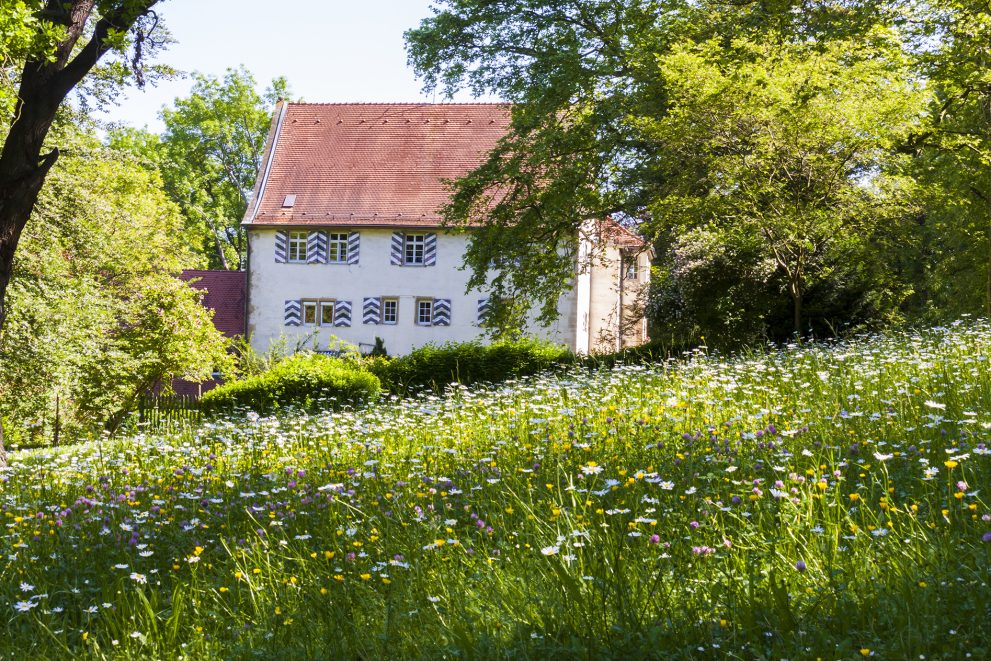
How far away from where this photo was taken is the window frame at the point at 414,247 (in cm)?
3925

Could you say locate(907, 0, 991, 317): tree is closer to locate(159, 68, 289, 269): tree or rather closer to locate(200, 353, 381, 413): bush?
locate(200, 353, 381, 413): bush

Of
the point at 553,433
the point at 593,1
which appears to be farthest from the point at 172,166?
the point at 553,433

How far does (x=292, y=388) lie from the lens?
18.8 meters

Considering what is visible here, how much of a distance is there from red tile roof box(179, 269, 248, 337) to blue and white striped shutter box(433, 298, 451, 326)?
8.22 meters

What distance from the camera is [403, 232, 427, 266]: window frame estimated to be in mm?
39250

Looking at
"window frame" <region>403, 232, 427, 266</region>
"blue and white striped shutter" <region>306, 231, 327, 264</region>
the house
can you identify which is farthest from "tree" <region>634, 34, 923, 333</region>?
"blue and white striped shutter" <region>306, 231, 327, 264</region>

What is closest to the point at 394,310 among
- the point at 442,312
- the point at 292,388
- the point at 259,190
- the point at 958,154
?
the point at 442,312

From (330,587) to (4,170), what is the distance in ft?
28.2

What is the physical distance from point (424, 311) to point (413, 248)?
8.46ft

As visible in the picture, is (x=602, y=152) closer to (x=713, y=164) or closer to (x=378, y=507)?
(x=713, y=164)

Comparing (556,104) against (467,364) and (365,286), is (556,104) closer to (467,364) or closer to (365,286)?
(467,364)

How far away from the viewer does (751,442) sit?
5.66m

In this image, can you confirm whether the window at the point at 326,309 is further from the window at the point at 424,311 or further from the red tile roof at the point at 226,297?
the red tile roof at the point at 226,297

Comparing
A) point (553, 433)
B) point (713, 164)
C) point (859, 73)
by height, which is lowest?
point (553, 433)
